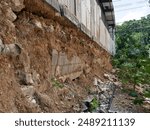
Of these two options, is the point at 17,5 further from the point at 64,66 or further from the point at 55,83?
the point at 64,66

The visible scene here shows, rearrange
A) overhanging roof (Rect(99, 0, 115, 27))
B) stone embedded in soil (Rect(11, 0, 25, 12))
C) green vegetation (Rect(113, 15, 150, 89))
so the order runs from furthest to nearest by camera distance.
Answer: overhanging roof (Rect(99, 0, 115, 27))
green vegetation (Rect(113, 15, 150, 89))
stone embedded in soil (Rect(11, 0, 25, 12))

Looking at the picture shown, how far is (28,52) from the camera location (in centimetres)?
565

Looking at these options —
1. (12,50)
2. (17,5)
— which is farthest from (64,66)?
(12,50)

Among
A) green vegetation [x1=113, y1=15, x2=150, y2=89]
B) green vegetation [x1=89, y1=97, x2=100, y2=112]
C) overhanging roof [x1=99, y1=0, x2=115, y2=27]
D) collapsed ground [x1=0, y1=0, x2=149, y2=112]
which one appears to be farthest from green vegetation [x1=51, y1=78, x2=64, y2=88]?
overhanging roof [x1=99, y1=0, x2=115, y2=27]

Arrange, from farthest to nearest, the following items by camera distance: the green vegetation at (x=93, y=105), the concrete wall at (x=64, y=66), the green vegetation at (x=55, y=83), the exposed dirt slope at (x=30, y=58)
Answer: the green vegetation at (x=93, y=105), the concrete wall at (x=64, y=66), the green vegetation at (x=55, y=83), the exposed dirt slope at (x=30, y=58)

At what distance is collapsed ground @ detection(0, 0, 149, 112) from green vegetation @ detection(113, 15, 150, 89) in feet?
30.6

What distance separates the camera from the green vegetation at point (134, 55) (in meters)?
20.3

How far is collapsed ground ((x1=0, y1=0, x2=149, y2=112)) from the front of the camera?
184 inches

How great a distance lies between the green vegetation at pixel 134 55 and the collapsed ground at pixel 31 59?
9340 mm

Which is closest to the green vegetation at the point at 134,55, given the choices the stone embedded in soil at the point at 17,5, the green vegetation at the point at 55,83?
the green vegetation at the point at 55,83

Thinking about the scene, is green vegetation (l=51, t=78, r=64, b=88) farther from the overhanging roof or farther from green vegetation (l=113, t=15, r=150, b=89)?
the overhanging roof

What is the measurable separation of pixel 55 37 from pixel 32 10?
1.41m

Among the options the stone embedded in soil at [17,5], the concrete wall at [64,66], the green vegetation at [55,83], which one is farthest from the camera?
the concrete wall at [64,66]

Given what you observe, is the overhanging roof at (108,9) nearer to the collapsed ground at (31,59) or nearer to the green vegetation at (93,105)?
the green vegetation at (93,105)
